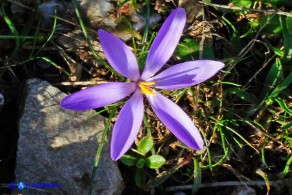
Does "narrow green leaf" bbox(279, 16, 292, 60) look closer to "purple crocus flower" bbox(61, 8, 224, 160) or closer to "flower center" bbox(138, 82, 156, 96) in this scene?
"purple crocus flower" bbox(61, 8, 224, 160)

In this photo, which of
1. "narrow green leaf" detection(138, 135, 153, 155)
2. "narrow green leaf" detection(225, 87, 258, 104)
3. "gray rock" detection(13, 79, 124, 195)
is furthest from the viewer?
"narrow green leaf" detection(225, 87, 258, 104)

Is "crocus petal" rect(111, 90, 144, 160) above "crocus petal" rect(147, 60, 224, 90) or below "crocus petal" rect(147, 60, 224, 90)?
below

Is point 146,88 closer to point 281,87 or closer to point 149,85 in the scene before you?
point 149,85

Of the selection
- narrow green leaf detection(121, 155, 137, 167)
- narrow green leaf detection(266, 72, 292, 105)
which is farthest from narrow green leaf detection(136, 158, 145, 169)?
narrow green leaf detection(266, 72, 292, 105)

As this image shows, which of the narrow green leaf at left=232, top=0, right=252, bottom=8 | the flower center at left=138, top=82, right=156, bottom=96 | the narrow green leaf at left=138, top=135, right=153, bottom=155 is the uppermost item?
the narrow green leaf at left=232, top=0, right=252, bottom=8

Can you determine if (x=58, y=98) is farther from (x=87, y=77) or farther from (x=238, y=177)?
(x=238, y=177)

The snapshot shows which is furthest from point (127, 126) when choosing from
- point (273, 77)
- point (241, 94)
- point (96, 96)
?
point (273, 77)

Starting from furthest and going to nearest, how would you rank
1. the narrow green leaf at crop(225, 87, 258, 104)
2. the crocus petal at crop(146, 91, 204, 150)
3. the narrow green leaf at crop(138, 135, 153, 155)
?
the narrow green leaf at crop(225, 87, 258, 104) → the narrow green leaf at crop(138, 135, 153, 155) → the crocus petal at crop(146, 91, 204, 150)

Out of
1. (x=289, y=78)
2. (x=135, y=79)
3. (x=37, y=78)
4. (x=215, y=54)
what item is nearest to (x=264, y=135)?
(x=289, y=78)
